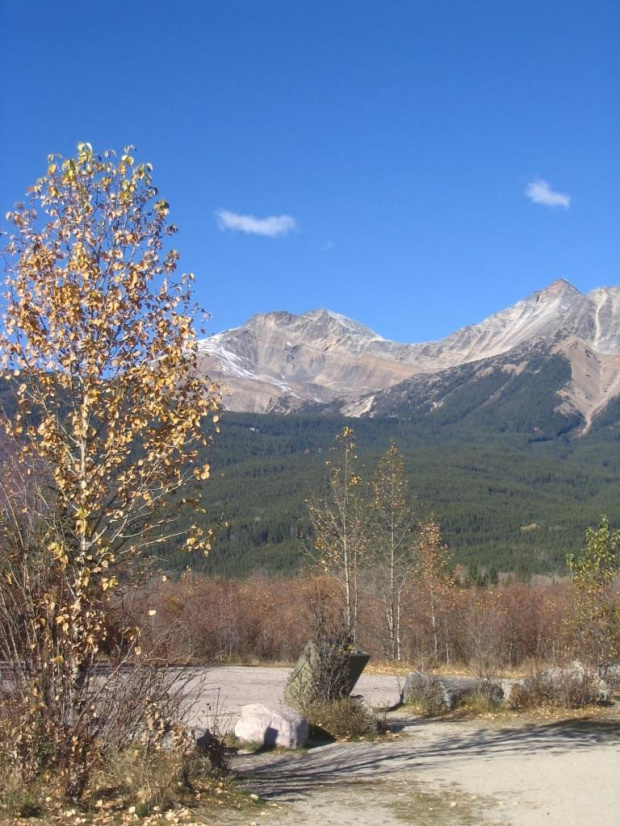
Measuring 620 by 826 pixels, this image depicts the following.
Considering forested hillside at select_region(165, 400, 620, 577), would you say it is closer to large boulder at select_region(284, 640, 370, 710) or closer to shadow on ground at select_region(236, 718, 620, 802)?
large boulder at select_region(284, 640, 370, 710)

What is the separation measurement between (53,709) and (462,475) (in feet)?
581

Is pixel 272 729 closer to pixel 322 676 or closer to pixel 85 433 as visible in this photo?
pixel 322 676

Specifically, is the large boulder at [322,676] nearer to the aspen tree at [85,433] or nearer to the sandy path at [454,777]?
the sandy path at [454,777]

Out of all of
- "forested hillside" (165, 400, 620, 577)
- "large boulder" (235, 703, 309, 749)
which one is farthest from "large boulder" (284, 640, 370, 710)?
"forested hillside" (165, 400, 620, 577)

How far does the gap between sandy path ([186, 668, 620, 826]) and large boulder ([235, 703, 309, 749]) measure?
25 centimetres

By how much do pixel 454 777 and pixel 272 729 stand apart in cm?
329

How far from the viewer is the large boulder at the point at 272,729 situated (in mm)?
13383

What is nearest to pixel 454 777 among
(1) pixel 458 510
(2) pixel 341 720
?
(2) pixel 341 720

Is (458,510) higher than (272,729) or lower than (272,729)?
higher

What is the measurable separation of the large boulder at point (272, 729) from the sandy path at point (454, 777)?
9.8 inches

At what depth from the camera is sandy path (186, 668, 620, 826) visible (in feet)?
30.7

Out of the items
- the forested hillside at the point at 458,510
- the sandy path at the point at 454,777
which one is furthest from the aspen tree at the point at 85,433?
the forested hillside at the point at 458,510

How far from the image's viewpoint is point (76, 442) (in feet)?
31.8

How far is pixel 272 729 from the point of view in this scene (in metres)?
13.5
